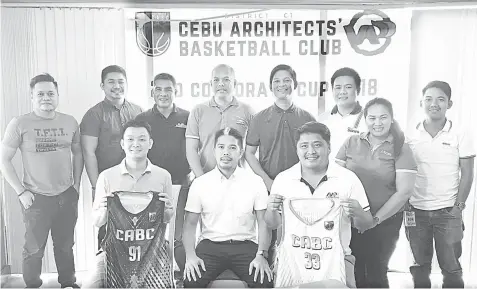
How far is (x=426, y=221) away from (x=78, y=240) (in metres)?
1.46

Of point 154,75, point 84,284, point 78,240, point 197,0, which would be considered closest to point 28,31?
point 154,75

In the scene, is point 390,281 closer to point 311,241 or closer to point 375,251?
point 375,251

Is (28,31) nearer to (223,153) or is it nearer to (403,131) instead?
A: (223,153)

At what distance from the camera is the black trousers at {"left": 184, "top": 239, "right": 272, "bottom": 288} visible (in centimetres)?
203

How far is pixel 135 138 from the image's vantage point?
201 cm

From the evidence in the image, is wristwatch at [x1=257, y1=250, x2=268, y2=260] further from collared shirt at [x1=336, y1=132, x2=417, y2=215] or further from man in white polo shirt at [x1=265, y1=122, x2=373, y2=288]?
collared shirt at [x1=336, y1=132, x2=417, y2=215]

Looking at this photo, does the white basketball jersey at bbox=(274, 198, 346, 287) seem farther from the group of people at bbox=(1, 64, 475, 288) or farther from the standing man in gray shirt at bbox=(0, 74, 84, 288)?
the standing man in gray shirt at bbox=(0, 74, 84, 288)

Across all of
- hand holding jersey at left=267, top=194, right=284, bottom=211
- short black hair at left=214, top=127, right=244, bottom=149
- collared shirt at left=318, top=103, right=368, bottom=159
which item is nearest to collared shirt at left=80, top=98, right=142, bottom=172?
short black hair at left=214, top=127, right=244, bottom=149

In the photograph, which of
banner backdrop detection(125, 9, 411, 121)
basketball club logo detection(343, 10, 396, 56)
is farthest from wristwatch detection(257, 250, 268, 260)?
basketball club logo detection(343, 10, 396, 56)

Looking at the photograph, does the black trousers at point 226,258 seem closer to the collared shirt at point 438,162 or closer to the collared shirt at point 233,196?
the collared shirt at point 233,196

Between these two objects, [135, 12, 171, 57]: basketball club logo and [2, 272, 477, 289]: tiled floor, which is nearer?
[135, 12, 171, 57]: basketball club logo

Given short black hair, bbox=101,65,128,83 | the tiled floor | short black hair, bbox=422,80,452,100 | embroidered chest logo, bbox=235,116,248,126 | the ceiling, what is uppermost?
the ceiling

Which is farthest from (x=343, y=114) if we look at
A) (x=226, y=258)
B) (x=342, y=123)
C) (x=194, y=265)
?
(x=194, y=265)

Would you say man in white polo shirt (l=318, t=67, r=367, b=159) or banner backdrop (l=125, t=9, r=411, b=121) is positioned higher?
banner backdrop (l=125, t=9, r=411, b=121)
